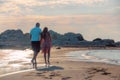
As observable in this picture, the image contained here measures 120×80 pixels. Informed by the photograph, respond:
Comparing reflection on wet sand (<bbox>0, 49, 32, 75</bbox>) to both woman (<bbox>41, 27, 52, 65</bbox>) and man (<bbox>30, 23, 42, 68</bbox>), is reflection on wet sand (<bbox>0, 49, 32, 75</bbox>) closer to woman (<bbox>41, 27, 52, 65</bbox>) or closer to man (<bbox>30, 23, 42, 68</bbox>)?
man (<bbox>30, 23, 42, 68</bbox>)

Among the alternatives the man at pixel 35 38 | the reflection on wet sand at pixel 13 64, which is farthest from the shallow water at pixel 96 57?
the man at pixel 35 38

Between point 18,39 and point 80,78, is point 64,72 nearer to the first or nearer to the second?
point 80,78

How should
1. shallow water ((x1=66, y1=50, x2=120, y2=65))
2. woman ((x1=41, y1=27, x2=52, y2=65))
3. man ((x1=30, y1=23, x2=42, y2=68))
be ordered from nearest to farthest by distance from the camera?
man ((x1=30, y1=23, x2=42, y2=68))
woman ((x1=41, y1=27, x2=52, y2=65))
shallow water ((x1=66, y1=50, x2=120, y2=65))

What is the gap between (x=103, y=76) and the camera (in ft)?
46.6

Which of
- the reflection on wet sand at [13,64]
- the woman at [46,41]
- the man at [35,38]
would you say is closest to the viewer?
the reflection on wet sand at [13,64]

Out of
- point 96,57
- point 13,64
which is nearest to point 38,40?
point 13,64

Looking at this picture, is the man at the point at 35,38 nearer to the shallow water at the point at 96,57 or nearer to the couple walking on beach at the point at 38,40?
the couple walking on beach at the point at 38,40

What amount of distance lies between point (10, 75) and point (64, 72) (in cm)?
204

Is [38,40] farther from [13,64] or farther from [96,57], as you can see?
[96,57]

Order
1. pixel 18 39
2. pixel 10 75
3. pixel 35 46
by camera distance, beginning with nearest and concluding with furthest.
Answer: pixel 10 75
pixel 35 46
pixel 18 39

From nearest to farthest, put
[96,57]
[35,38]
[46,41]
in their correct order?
[35,38] < [46,41] < [96,57]

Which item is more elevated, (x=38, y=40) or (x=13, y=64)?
(x=38, y=40)

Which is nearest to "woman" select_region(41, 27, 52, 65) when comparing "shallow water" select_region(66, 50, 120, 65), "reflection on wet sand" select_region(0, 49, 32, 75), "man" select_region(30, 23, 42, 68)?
"man" select_region(30, 23, 42, 68)

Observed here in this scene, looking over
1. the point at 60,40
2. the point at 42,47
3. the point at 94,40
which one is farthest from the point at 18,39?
the point at 42,47
